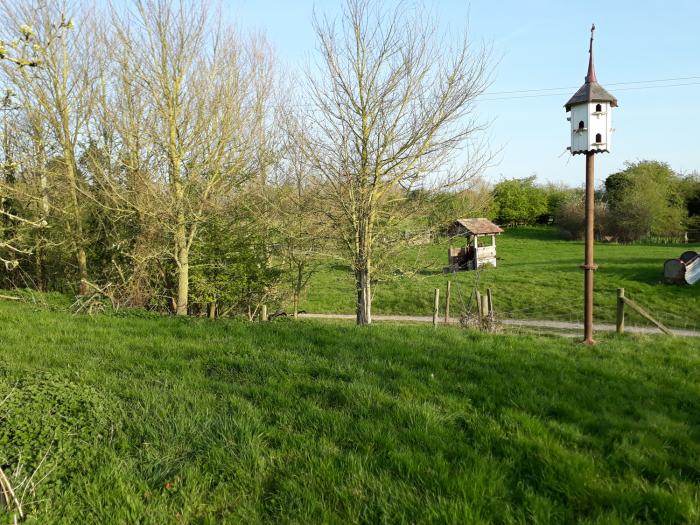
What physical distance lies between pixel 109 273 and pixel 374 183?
7382 mm

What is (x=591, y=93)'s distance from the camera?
797cm

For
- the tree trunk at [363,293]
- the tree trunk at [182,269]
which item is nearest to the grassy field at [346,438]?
the tree trunk at [363,293]

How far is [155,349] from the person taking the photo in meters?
5.58

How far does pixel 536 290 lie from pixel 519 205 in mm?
36868

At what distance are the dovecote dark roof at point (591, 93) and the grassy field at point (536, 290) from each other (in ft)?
14.6

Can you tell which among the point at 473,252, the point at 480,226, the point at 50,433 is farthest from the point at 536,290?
the point at 50,433

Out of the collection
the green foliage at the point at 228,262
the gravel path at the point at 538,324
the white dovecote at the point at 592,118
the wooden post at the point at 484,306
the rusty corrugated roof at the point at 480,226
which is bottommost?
the gravel path at the point at 538,324

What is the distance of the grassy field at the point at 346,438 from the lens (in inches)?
101

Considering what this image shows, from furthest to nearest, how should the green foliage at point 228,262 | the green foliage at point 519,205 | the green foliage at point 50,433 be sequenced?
1. the green foliage at point 519,205
2. the green foliage at point 228,262
3. the green foliage at point 50,433

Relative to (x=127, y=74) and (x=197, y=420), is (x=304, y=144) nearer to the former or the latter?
(x=127, y=74)

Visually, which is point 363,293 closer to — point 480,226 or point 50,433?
point 50,433

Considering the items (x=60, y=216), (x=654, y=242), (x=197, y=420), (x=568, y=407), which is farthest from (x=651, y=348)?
(x=654, y=242)

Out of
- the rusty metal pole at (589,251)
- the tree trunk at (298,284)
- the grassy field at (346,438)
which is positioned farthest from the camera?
the tree trunk at (298,284)

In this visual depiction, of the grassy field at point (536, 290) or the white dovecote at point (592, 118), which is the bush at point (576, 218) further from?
the white dovecote at point (592, 118)
